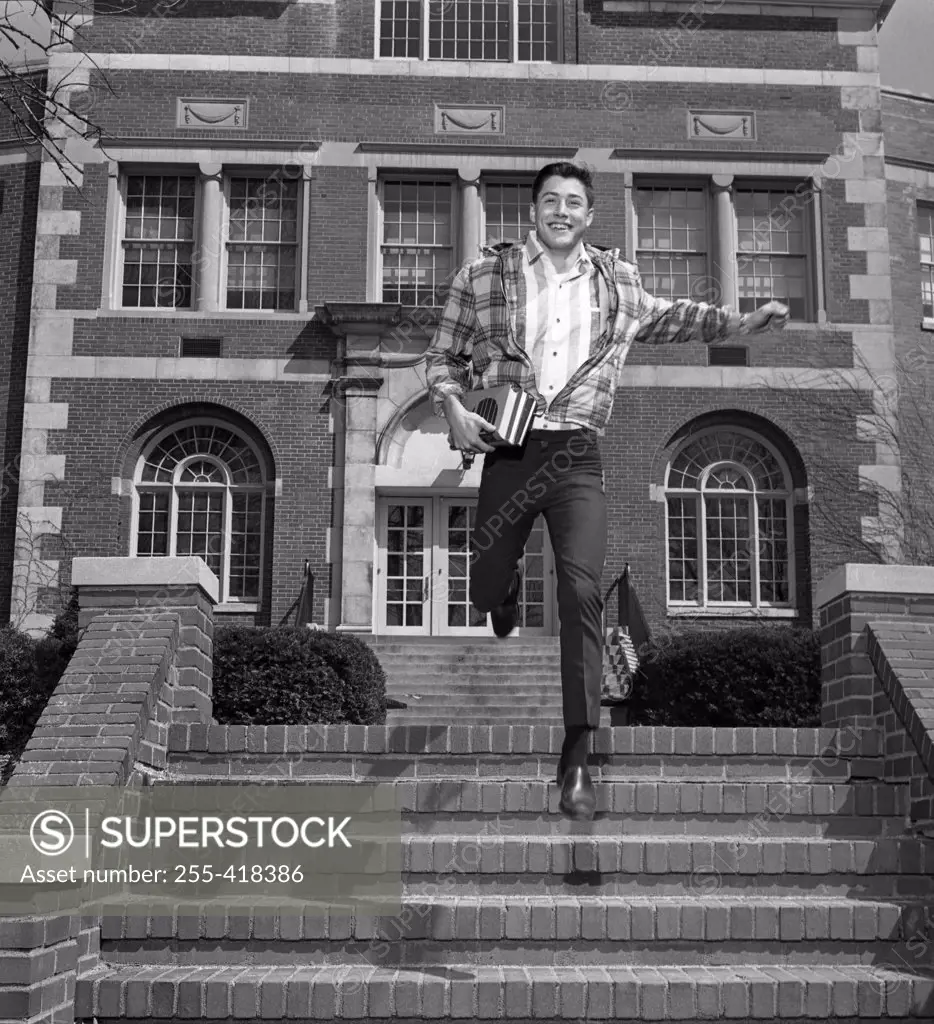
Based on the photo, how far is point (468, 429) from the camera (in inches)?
201

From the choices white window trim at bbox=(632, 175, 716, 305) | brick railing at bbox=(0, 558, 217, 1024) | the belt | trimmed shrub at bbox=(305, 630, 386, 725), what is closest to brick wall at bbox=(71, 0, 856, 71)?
white window trim at bbox=(632, 175, 716, 305)

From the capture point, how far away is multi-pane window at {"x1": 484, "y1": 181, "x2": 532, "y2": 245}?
61.2 feet

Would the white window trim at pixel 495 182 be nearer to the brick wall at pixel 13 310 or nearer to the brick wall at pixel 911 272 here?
the brick wall at pixel 911 272

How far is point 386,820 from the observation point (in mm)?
5770

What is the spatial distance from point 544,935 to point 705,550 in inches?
516

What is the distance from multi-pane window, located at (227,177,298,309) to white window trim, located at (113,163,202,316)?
44 cm

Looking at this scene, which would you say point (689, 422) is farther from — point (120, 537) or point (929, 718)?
point (929, 718)

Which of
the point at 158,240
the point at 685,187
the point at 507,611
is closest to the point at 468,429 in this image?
the point at 507,611

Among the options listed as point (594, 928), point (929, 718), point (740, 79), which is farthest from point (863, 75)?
point (594, 928)

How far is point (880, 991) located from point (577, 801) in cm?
129

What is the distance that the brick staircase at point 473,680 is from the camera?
1531cm

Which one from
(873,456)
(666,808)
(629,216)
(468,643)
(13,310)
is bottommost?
(666,808)

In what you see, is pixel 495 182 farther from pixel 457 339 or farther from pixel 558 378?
pixel 558 378

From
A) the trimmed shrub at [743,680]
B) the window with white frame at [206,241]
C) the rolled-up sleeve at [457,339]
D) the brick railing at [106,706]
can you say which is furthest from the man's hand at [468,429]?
the window with white frame at [206,241]
